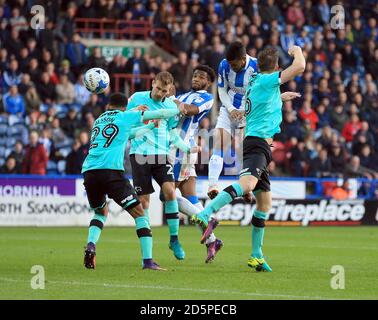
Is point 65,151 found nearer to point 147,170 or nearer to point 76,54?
point 76,54

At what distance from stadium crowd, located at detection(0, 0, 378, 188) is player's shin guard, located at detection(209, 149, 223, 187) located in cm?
947

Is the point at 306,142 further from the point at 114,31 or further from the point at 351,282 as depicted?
the point at 351,282

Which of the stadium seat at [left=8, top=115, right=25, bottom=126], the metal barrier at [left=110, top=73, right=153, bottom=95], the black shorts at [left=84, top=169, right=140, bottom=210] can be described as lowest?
the black shorts at [left=84, top=169, right=140, bottom=210]

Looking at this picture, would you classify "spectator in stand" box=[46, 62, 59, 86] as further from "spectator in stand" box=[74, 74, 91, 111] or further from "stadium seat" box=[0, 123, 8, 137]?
"stadium seat" box=[0, 123, 8, 137]

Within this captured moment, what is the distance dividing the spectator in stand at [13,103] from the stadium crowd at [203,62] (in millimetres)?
24

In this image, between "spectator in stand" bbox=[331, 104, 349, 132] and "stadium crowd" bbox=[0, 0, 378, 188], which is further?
"spectator in stand" bbox=[331, 104, 349, 132]

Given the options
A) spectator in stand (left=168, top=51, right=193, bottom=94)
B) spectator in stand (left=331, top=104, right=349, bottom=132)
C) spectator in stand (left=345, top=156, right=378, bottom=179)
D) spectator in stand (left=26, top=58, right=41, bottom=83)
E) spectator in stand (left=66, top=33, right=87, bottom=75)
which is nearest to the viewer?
spectator in stand (left=26, top=58, right=41, bottom=83)

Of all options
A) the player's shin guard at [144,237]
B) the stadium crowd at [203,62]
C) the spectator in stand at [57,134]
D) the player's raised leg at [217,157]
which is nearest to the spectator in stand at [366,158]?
the stadium crowd at [203,62]

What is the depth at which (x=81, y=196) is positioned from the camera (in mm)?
22484

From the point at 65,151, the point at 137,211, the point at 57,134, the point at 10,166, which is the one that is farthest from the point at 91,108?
the point at 137,211

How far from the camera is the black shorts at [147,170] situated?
13.0 metres

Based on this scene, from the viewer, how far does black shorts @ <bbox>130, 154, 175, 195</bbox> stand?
513 inches

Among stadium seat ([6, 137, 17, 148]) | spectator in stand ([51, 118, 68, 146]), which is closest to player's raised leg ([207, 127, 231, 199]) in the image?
spectator in stand ([51, 118, 68, 146])

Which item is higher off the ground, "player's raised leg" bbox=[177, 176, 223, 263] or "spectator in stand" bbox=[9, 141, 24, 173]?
"spectator in stand" bbox=[9, 141, 24, 173]
